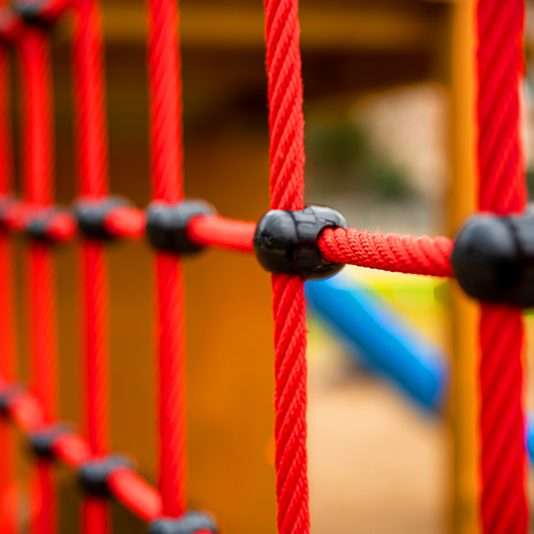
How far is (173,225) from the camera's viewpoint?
66 centimetres

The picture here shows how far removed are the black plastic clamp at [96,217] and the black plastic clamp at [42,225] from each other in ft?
0.43

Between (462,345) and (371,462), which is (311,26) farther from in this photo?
(371,462)

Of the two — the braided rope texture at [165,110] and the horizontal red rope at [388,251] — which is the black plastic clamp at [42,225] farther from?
the horizontal red rope at [388,251]

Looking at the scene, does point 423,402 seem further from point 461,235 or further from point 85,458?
point 461,235

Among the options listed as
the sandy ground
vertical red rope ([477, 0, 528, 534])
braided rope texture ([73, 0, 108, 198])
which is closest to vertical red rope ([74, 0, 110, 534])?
braided rope texture ([73, 0, 108, 198])

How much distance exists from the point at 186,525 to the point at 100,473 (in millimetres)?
206

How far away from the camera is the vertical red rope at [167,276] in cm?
69

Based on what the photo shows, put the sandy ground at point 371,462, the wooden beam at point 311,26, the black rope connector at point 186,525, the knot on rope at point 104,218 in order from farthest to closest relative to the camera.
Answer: the sandy ground at point 371,462 < the wooden beam at point 311,26 < the knot on rope at point 104,218 < the black rope connector at point 186,525

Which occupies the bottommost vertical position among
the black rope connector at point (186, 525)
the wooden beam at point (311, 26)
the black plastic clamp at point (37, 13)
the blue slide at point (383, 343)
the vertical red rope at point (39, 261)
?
the blue slide at point (383, 343)

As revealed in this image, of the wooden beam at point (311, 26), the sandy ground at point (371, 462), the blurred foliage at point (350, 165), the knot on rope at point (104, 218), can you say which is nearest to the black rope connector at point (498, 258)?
the knot on rope at point (104, 218)

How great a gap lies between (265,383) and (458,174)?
0.93m

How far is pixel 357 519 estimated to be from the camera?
1970mm

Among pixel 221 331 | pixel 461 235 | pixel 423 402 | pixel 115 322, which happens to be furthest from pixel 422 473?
pixel 461 235

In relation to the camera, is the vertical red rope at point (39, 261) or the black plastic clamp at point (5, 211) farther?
the black plastic clamp at point (5, 211)
